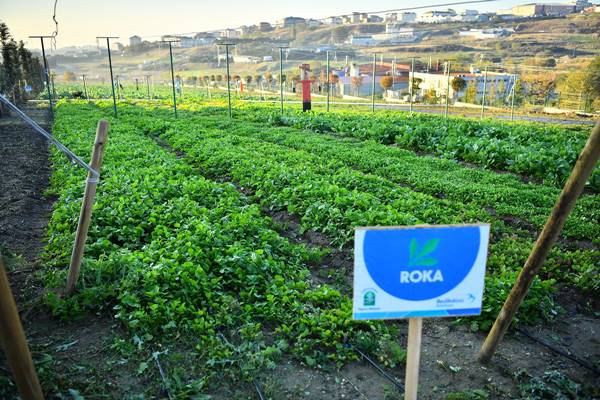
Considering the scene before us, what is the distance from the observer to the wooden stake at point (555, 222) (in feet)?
12.8

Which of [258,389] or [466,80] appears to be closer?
[258,389]

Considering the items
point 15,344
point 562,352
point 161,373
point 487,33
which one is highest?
point 487,33

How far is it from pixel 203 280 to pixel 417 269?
3.10 meters

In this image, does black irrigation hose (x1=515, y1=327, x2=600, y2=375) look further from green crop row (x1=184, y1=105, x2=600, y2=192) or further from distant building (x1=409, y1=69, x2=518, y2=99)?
distant building (x1=409, y1=69, x2=518, y2=99)

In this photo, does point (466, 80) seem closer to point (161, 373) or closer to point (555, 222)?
point (555, 222)

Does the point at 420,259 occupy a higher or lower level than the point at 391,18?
lower

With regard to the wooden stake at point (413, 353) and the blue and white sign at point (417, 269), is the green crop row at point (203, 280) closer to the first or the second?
the wooden stake at point (413, 353)

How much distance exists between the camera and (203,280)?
5699 mm

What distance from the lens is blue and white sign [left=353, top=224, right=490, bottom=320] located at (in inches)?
128

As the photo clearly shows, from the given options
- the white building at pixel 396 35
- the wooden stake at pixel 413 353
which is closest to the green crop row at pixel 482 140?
the wooden stake at pixel 413 353

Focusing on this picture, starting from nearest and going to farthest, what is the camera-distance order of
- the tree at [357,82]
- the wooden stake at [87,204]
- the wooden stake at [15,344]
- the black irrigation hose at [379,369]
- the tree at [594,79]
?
1. the wooden stake at [15,344]
2. the black irrigation hose at [379,369]
3. the wooden stake at [87,204]
4. the tree at [594,79]
5. the tree at [357,82]

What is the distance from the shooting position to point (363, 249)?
10.6ft

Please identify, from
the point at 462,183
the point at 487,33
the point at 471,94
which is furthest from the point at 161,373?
the point at 487,33

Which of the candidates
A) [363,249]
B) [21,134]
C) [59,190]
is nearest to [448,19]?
[21,134]
